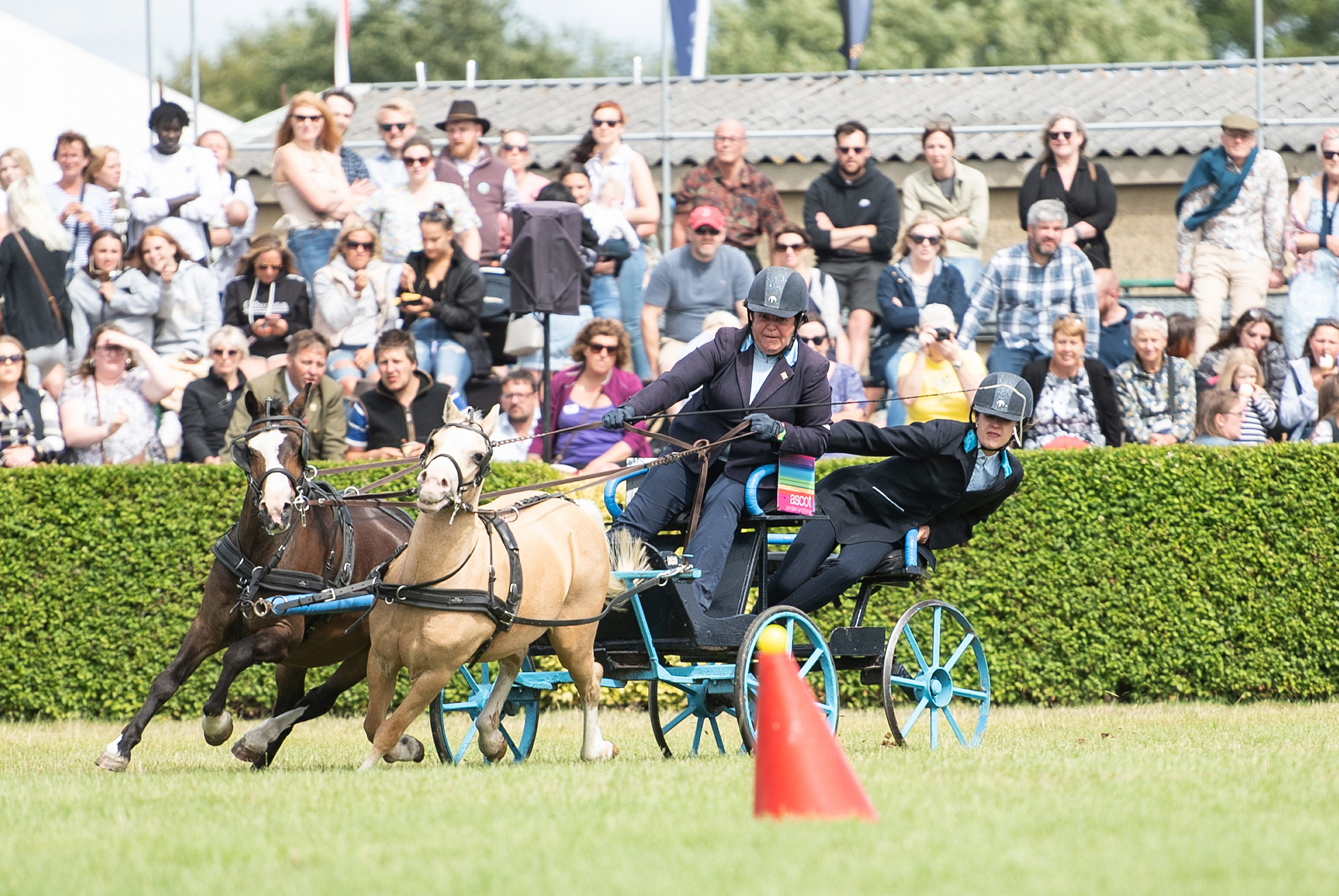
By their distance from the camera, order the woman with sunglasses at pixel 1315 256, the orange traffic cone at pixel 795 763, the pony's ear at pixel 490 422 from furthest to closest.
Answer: the woman with sunglasses at pixel 1315 256, the pony's ear at pixel 490 422, the orange traffic cone at pixel 795 763

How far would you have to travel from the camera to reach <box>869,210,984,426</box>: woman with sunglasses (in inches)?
541

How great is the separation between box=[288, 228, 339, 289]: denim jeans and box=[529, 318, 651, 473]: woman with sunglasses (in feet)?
9.27

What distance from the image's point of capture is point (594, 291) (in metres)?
14.6

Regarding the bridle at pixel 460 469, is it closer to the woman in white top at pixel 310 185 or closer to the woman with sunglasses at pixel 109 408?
the woman with sunglasses at pixel 109 408

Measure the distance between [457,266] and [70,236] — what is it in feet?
11.6

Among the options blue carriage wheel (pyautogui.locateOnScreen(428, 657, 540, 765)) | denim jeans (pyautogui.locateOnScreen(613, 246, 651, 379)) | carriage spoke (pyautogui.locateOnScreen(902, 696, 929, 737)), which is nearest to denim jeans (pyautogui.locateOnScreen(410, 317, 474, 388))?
denim jeans (pyautogui.locateOnScreen(613, 246, 651, 379))

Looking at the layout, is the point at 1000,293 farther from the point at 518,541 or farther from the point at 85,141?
the point at 85,141

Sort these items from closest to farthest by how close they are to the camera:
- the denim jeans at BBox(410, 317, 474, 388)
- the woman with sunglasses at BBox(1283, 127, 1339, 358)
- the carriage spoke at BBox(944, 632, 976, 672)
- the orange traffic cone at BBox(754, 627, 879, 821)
Answer: the orange traffic cone at BBox(754, 627, 879, 821)
the carriage spoke at BBox(944, 632, 976, 672)
the denim jeans at BBox(410, 317, 474, 388)
the woman with sunglasses at BBox(1283, 127, 1339, 358)

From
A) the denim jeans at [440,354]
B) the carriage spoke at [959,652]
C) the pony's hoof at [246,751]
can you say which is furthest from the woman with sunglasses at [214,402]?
the carriage spoke at [959,652]

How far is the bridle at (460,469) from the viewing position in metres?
7.25

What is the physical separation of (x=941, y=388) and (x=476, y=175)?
4.86 meters

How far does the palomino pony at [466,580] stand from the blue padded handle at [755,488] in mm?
808

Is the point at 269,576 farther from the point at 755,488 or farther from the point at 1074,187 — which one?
the point at 1074,187

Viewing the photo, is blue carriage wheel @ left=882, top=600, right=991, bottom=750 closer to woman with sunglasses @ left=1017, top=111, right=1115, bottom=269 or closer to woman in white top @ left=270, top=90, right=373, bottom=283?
woman with sunglasses @ left=1017, top=111, right=1115, bottom=269
